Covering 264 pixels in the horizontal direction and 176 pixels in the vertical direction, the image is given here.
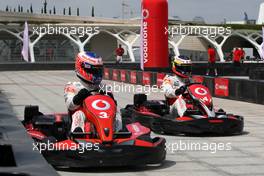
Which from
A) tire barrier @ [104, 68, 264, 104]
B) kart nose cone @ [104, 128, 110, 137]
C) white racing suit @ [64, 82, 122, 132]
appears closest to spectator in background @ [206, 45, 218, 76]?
tire barrier @ [104, 68, 264, 104]

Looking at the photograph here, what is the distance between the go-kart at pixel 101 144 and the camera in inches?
288

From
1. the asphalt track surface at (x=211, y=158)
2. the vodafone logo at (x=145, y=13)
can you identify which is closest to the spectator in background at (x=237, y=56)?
the vodafone logo at (x=145, y=13)

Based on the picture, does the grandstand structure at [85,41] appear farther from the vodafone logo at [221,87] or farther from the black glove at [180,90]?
the black glove at [180,90]

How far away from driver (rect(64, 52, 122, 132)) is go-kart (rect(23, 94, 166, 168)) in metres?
0.10

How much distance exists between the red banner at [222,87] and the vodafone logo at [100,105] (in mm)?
12862

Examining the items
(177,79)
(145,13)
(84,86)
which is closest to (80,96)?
(84,86)

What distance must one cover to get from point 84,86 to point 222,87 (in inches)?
510

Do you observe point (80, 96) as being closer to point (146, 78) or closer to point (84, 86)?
point (84, 86)

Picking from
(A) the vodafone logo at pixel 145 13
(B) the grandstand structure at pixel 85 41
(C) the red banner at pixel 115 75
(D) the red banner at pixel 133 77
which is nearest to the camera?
(D) the red banner at pixel 133 77

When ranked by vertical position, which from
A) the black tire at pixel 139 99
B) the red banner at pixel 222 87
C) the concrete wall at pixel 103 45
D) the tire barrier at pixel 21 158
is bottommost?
the concrete wall at pixel 103 45

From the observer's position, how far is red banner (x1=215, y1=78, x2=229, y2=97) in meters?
20.5

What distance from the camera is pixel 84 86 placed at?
27.7 ft

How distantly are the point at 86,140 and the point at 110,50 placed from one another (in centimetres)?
5386

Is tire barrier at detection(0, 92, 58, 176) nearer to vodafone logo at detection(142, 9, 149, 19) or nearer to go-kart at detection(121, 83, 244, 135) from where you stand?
go-kart at detection(121, 83, 244, 135)
